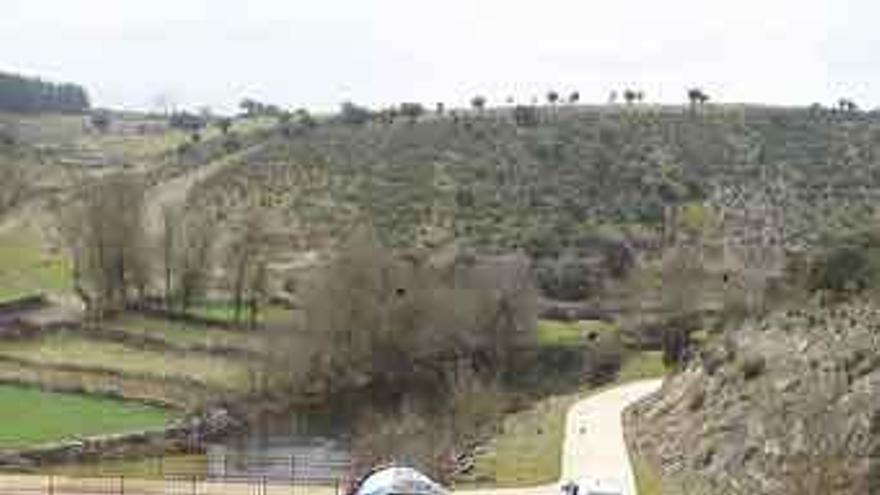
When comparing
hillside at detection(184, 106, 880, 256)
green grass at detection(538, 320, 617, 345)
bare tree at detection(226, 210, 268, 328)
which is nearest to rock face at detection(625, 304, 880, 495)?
green grass at detection(538, 320, 617, 345)

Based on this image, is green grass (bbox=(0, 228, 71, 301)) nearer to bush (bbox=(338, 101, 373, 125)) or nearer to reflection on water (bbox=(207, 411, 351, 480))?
reflection on water (bbox=(207, 411, 351, 480))

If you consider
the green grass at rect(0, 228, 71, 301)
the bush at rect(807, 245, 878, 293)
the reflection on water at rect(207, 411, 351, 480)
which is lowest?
the reflection on water at rect(207, 411, 351, 480)

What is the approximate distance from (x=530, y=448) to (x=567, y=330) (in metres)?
47.6

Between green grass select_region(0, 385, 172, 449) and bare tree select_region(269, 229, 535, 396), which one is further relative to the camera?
bare tree select_region(269, 229, 535, 396)

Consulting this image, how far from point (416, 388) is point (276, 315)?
1535 centimetres

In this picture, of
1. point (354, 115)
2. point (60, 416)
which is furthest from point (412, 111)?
point (60, 416)

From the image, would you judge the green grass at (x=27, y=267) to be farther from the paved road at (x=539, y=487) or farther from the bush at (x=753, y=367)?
the bush at (x=753, y=367)

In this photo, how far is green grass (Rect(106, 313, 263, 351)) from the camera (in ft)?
303

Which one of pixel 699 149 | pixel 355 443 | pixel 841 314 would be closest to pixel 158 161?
pixel 699 149

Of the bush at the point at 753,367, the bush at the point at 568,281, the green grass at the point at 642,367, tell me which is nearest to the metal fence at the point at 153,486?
the bush at the point at 753,367

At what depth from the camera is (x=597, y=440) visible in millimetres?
62969

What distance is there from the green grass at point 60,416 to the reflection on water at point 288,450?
16.0 feet

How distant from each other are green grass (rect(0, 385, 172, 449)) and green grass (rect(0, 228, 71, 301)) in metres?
22.3

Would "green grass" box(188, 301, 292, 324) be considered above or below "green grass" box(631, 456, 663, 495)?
below
